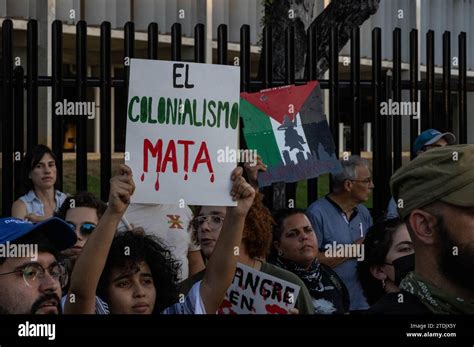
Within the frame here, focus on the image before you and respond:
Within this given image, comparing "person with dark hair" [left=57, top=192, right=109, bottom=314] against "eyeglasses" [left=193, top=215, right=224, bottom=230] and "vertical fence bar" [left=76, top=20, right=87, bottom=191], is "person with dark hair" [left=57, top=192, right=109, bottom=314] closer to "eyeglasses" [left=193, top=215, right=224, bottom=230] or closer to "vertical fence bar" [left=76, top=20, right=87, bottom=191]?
"eyeglasses" [left=193, top=215, right=224, bottom=230]

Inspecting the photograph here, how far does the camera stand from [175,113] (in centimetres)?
507

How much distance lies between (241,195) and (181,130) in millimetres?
502

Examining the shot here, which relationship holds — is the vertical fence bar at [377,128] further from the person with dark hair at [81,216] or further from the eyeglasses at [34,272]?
the eyeglasses at [34,272]

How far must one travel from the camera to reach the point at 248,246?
5180mm

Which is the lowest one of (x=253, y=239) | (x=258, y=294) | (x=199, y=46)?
(x=258, y=294)

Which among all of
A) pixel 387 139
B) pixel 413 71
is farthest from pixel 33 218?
pixel 413 71

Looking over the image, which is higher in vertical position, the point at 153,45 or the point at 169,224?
the point at 153,45

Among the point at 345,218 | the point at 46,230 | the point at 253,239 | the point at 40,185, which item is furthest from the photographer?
the point at 345,218

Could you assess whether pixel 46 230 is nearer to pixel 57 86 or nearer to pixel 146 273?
pixel 146 273

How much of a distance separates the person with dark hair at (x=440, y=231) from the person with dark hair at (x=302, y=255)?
2917 mm

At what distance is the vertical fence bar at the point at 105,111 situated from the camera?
680 cm

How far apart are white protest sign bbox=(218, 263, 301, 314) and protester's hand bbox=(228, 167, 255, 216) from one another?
0.43 metres

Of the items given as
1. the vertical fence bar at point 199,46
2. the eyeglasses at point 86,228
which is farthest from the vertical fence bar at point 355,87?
the eyeglasses at point 86,228

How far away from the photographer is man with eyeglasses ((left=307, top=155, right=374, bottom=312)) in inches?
248
